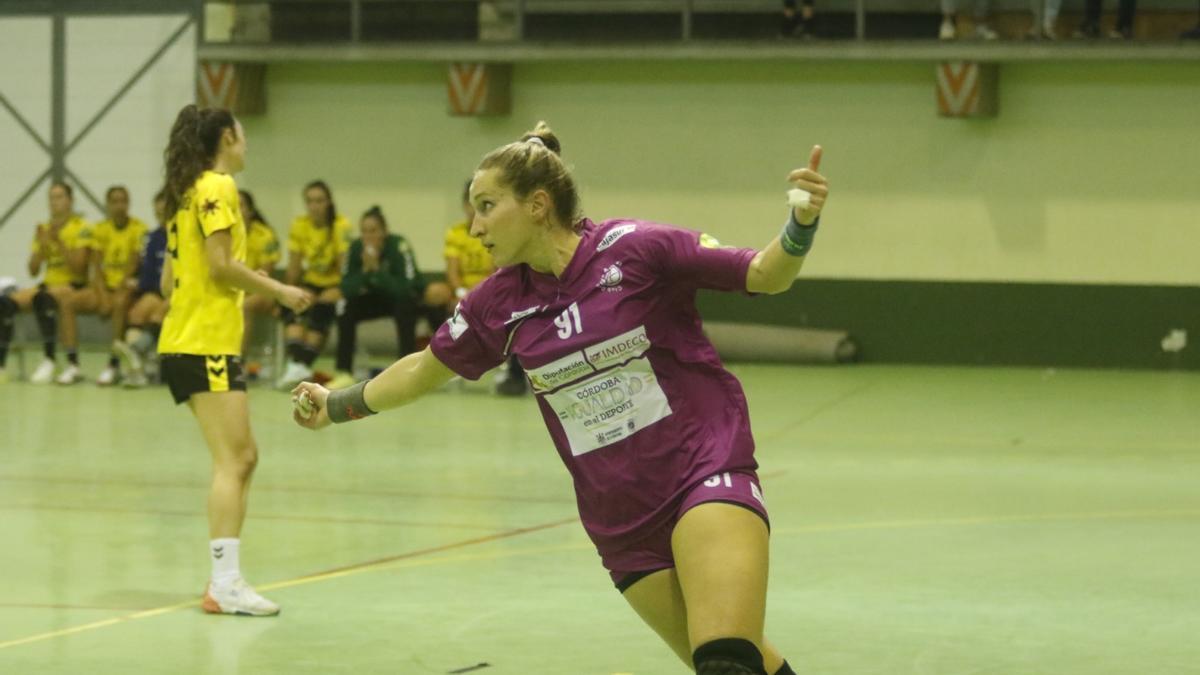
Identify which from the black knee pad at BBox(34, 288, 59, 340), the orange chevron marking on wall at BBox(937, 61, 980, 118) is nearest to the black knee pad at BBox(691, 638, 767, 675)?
the black knee pad at BBox(34, 288, 59, 340)

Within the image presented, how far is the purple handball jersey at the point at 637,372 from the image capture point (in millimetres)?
4434

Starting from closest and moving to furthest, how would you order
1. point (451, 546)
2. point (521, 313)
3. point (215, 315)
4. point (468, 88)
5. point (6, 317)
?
point (521, 313) → point (215, 315) → point (451, 546) → point (6, 317) → point (468, 88)

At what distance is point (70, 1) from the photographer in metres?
19.7

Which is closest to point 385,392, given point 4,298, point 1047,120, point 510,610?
point 510,610

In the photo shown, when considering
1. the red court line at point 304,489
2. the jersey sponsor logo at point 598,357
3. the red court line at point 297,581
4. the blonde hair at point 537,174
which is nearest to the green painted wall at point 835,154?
the red court line at point 304,489

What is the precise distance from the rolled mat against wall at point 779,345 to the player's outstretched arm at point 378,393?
12.6m


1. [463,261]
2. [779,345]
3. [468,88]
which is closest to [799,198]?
[463,261]

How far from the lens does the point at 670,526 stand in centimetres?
445

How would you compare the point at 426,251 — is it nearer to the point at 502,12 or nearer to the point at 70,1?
the point at 502,12

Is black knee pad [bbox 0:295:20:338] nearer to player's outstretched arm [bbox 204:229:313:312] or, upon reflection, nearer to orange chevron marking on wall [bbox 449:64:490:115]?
orange chevron marking on wall [bbox 449:64:490:115]

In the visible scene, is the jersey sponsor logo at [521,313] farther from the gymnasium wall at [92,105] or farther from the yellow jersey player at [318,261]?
the gymnasium wall at [92,105]

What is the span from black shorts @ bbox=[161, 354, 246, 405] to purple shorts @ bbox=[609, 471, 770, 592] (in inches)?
115

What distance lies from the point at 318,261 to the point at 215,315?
866 cm

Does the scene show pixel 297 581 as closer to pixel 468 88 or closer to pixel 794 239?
pixel 794 239
